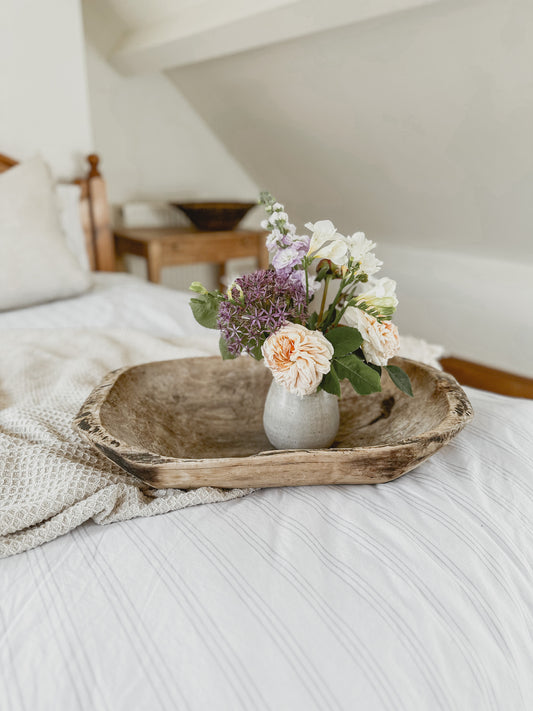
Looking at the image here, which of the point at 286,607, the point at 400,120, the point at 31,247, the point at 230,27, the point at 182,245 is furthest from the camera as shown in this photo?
the point at 182,245

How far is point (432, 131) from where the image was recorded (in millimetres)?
2148

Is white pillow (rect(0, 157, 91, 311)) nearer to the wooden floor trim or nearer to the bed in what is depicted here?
the bed

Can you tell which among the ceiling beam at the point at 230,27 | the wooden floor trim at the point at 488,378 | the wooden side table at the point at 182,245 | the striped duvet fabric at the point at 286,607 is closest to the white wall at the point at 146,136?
the ceiling beam at the point at 230,27

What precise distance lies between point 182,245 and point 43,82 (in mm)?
828

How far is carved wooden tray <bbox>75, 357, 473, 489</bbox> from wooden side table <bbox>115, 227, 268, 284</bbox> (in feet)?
5.34

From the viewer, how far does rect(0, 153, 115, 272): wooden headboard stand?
2.38m

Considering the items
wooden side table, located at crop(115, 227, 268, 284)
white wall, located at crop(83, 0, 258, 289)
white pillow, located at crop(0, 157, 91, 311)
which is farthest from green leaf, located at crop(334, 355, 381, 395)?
white wall, located at crop(83, 0, 258, 289)

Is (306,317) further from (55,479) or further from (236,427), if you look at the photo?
(55,479)

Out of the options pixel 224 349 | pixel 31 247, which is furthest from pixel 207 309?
pixel 31 247

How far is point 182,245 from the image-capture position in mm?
2584

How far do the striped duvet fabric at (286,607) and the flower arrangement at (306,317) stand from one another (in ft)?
0.48

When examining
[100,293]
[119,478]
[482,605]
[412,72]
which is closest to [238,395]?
[119,478]

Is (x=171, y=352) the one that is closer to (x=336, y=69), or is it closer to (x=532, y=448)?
(x=532, y=448)

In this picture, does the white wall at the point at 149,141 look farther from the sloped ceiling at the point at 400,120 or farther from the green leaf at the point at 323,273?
the green leaf at the point at 323,273
